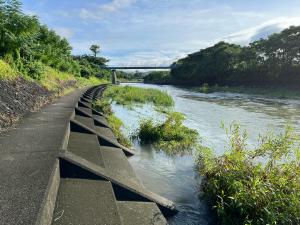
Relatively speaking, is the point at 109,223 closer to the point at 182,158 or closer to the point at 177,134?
the point at 182,158

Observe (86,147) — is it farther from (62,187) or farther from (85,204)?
(85,204)

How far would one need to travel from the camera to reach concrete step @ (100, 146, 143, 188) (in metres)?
6.48

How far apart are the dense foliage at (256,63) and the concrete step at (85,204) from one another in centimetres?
4855

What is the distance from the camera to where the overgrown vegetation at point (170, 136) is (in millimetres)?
10758

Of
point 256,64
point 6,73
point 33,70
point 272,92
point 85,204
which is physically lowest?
point 272,92

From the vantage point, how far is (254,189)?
480 centimetres

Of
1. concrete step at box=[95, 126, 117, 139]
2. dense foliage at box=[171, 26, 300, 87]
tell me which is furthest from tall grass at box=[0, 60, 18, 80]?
dense foliage at box=[171, 26, 300, 87]

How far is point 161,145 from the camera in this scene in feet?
35.5

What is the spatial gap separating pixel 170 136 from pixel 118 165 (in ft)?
14.6

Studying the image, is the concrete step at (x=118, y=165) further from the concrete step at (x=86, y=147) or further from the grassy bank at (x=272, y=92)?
the grassy bank at (x=272, y=92)

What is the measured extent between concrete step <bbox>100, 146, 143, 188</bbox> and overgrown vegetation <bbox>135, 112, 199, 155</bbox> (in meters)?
2.41

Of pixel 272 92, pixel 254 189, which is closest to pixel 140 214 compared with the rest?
pixel 254 189

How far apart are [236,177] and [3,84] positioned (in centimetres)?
820

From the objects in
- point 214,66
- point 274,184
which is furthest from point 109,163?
point 214,66
